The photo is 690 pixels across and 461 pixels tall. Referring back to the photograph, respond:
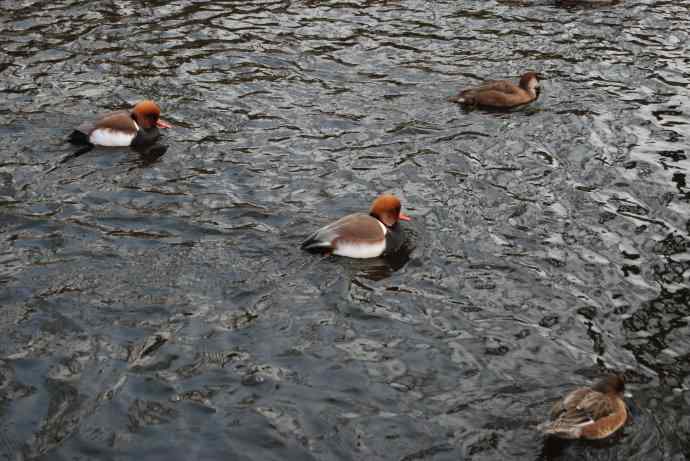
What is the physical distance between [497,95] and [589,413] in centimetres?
665

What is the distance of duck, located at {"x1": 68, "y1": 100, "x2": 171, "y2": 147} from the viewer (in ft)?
35.4

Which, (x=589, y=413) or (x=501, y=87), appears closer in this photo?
(x=589, y=413)

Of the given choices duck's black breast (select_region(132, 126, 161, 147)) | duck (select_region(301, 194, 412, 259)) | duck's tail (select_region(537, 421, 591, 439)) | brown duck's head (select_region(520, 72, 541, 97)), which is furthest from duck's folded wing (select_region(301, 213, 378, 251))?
brown duck's head (select_region(520, 72, 541, 97))

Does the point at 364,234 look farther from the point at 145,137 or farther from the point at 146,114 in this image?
the point at 146,114

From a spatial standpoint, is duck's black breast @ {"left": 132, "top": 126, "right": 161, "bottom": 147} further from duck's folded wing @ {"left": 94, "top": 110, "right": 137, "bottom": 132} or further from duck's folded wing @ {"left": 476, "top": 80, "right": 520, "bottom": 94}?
duck's folded wing @ {"left": 476, "top": 80, "right": 520, "bottom": 94}

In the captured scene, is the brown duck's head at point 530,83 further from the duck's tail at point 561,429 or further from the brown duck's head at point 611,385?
the duck's tail at point 561,429

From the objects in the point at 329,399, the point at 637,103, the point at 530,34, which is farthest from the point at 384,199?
the point at 530,34

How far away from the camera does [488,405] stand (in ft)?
21.8

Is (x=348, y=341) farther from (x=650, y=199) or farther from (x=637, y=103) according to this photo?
(x=637, y=103)

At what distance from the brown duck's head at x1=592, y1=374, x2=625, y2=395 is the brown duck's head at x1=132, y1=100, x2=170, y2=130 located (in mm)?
6630

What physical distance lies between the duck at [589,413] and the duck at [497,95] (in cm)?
617

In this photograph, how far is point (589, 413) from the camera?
6141mm

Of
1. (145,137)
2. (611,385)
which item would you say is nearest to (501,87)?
(145,137)

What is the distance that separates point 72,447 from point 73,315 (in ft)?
5.43
